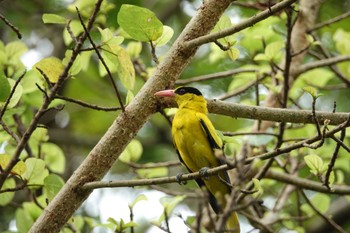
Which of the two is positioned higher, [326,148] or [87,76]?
[87,76]

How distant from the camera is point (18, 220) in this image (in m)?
3.88

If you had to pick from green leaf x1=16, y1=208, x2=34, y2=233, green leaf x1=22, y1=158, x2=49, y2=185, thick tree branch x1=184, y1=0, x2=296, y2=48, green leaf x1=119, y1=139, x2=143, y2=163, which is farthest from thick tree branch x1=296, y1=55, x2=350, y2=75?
green leaf x1=22, y1=158, x2=49, y2=185

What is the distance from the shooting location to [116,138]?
3076mm

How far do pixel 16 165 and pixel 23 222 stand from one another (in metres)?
0.82

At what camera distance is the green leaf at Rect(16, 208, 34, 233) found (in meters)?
3.82

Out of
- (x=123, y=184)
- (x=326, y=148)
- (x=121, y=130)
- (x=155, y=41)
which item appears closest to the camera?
(x=123, y=184)

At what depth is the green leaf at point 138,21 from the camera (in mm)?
3211

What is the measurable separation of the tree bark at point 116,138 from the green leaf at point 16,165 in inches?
10.1

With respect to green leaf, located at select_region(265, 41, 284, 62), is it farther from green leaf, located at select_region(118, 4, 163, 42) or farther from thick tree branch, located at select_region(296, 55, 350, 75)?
green leaf, located at select_region(118, 4, 163, 42)

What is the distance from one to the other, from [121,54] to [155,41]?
343mm

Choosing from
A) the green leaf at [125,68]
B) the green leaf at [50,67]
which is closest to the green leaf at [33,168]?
the green leaf at [50,67]

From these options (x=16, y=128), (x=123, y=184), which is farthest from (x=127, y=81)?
(x=16, y=128)

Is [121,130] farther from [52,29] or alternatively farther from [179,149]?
[52,29]

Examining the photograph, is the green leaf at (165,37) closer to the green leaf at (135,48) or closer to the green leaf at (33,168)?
the green leaf at (33,168)
